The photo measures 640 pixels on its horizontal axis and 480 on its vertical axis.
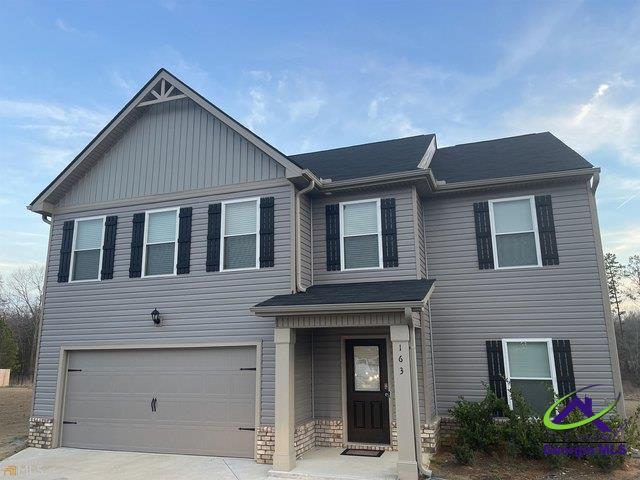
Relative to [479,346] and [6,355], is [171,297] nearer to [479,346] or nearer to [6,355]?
[479,346]

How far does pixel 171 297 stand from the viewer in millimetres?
8914

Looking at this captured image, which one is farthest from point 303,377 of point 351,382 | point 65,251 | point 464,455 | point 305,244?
point 65,251

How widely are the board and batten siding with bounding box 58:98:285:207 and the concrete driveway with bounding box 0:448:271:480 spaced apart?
5376mm

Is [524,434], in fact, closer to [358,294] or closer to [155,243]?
[358,294]

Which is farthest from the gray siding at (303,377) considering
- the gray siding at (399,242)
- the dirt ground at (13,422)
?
the dirt ground at (13,422)

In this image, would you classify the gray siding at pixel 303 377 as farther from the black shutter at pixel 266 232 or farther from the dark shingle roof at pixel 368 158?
the dark shingle roof at pixel 368 158

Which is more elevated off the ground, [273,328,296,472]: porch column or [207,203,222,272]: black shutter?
[207,203,222,272]: black shutter

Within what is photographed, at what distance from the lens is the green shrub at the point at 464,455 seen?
6.99 metres

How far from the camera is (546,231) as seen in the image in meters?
8.62

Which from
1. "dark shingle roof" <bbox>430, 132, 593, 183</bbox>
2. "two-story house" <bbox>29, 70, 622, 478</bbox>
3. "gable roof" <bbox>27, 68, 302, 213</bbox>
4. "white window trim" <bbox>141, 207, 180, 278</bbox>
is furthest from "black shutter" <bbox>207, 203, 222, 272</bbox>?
"dark shingle roof" <bbox>430, 132, 593, 183</bbox>

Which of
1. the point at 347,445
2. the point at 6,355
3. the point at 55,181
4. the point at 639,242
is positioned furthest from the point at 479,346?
the point at 6,355

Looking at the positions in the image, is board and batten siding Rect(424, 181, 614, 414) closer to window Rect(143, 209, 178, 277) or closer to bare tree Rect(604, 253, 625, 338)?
window Rect(143, 209, 178, 277)

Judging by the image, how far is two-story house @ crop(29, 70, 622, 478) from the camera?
8102mm

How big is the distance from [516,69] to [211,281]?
1062cm
